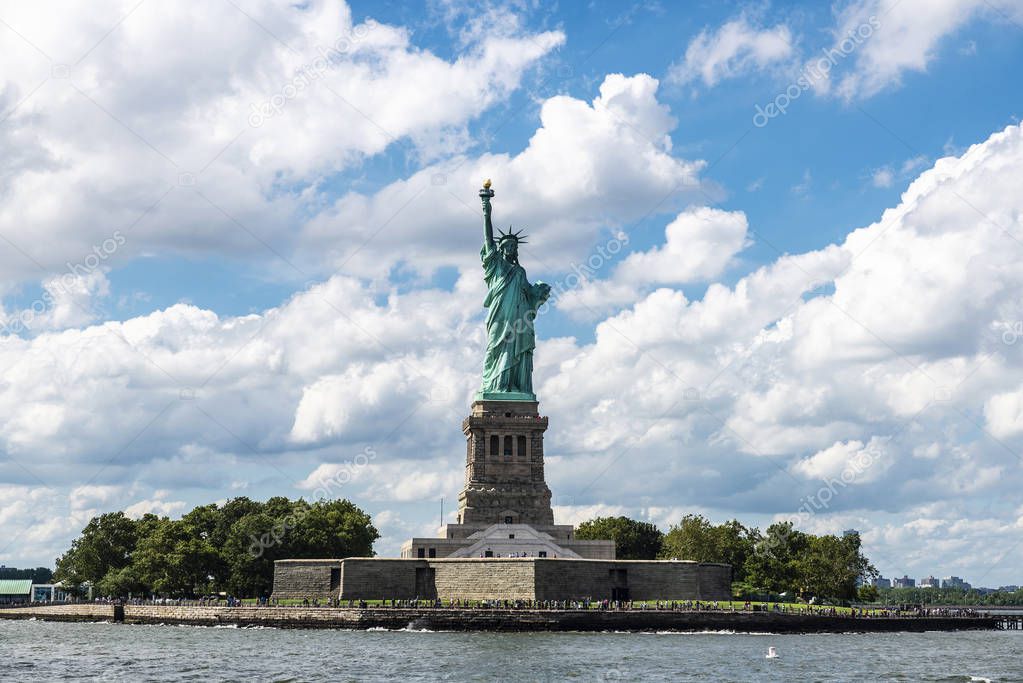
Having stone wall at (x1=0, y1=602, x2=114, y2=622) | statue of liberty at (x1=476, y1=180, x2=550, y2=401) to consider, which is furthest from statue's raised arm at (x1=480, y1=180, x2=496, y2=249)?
stone wall at (x1=0, y1=602, x2=114, y2=622)

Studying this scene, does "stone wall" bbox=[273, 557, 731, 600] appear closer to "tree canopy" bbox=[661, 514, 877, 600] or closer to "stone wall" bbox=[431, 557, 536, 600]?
"stone wall" bbox=[431, 557, 536, 600]

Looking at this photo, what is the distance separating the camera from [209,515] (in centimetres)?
11212

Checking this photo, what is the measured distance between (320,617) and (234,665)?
2440 cm

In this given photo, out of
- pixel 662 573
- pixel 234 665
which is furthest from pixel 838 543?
pixel 234 665

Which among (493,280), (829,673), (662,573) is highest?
(493,280)

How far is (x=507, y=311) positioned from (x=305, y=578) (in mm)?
26161

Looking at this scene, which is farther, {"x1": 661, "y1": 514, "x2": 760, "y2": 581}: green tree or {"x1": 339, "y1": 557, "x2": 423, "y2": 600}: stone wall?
{"x1": 661, "y1": 514, "x2": 760, "y2": 581}: green tree

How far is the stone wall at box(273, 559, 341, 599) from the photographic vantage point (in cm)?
8888

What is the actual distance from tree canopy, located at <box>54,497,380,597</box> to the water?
17830 millimetres

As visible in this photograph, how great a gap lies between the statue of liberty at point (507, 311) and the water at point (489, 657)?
2881cm

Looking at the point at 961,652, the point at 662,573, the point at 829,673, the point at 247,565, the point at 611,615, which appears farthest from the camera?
the point at 247,565

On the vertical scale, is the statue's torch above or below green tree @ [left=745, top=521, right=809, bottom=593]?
above

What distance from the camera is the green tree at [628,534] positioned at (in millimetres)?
129438

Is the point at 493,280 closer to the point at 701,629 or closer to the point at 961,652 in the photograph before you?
the point at 701,629
